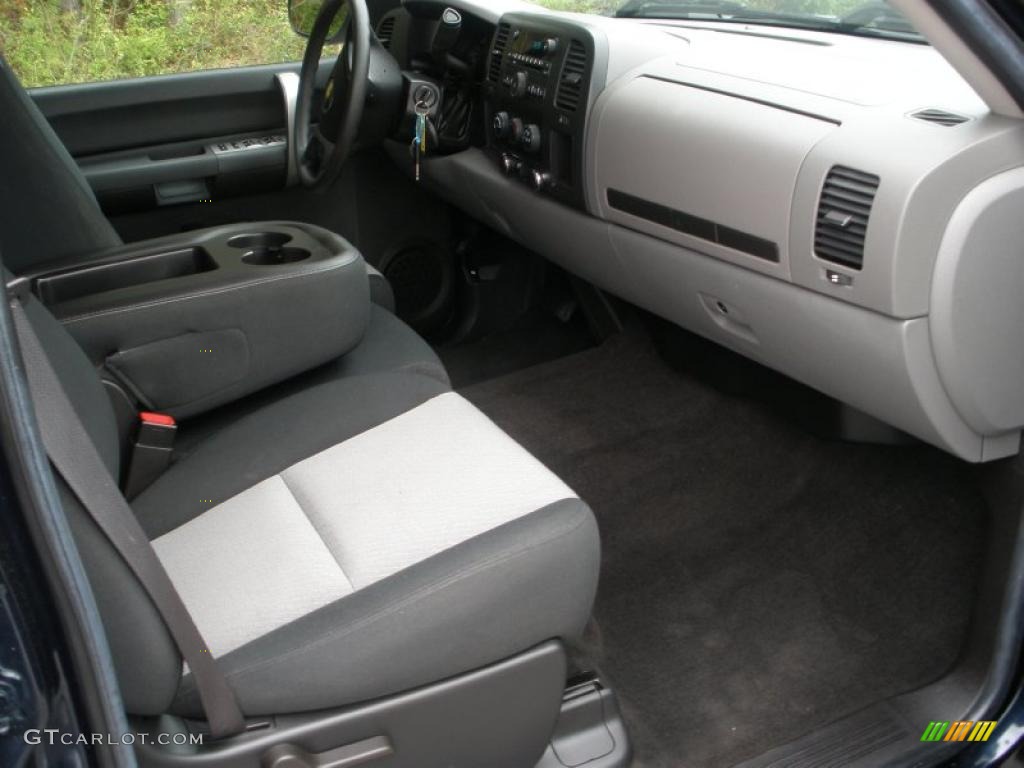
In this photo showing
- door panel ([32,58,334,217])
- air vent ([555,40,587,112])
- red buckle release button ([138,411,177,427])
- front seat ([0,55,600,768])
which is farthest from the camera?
door panel ([32,58,334,217])

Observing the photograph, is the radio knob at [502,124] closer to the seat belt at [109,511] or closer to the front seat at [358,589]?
the front seat at [358,589]

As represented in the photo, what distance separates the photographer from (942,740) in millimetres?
1521

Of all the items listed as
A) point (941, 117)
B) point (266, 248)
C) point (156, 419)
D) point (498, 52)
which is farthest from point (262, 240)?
point (941, 117)

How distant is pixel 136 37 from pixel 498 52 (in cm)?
82

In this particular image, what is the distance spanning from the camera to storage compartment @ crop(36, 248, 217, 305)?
177cm

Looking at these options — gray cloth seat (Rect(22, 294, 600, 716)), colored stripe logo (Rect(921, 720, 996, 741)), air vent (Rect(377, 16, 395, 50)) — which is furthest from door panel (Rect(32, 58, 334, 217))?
colored stripe logo (Rect(921, 720, 996, 741))

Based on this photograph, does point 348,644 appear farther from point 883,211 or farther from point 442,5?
point 442,5

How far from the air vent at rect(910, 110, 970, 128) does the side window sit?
1.63 meters

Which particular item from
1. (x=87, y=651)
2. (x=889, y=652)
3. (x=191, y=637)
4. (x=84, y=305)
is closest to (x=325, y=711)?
(x=191, y=637)

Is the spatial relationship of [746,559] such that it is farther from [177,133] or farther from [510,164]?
[177,133]

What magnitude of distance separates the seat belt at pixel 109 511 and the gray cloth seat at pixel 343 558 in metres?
0.01

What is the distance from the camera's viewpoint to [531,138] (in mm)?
2248

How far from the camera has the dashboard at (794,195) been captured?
1375 millimetres

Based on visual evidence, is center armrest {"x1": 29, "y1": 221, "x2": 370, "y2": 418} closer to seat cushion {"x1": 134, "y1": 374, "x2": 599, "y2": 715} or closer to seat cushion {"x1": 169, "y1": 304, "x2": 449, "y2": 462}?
seat cushion {"x1": 169, "y1": 304, "x2": 449, "y2": 462}
